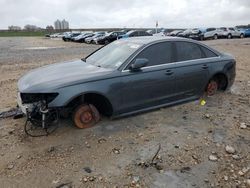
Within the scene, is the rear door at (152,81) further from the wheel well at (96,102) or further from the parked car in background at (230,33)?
the parked car in background at (230,33)

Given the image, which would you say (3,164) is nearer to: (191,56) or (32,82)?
(32,82)

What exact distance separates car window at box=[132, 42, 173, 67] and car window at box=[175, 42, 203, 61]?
0.22 metres

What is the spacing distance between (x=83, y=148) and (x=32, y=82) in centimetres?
139

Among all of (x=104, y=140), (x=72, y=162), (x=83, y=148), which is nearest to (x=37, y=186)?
(x=72, y=162)

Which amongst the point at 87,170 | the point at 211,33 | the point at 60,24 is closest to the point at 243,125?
the point at 87,170

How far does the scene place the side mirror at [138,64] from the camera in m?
4.98

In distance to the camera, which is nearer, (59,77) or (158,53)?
(59,77)

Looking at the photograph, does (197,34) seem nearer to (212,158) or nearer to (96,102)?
(96,102)

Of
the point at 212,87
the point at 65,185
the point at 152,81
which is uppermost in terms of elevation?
the point at 152,81

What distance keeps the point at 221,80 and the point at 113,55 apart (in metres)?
2.86

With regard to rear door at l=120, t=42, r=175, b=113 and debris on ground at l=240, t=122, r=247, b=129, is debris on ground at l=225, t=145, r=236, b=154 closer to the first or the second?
debris on ground at l=240, t=122, r=247, b=129

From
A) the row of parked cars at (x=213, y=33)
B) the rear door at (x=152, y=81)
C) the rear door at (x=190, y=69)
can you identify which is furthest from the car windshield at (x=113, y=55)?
the row of parked cars at (x=213, y=33)

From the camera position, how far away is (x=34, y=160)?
3.90 m

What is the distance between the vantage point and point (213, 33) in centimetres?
3784
